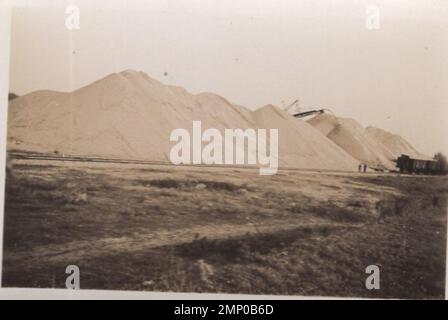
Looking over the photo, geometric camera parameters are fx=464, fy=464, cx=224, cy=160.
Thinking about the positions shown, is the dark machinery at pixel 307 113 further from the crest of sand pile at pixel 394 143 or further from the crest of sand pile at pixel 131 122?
the crest of sand pile at pixel 394 143

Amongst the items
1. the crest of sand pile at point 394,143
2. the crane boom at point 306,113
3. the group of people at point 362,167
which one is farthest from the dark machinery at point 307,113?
the group of people at point 362,167

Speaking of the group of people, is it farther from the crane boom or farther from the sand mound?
the crane boom

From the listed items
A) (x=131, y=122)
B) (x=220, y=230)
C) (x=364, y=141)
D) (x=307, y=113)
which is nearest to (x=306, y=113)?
(x=307, y=113)

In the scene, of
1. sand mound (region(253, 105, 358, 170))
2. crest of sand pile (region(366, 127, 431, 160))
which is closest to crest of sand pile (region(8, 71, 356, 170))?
sand mound (region(253, 105, 358, 170))

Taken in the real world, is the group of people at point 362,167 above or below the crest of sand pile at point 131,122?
below

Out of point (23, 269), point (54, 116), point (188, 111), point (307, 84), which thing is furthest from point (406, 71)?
point (23, 269)

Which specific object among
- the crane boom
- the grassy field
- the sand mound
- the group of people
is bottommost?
the grassy field

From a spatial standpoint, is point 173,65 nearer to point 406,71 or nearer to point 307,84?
point 307,84

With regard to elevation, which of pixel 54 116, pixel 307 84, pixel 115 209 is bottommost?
pixel 115 209
